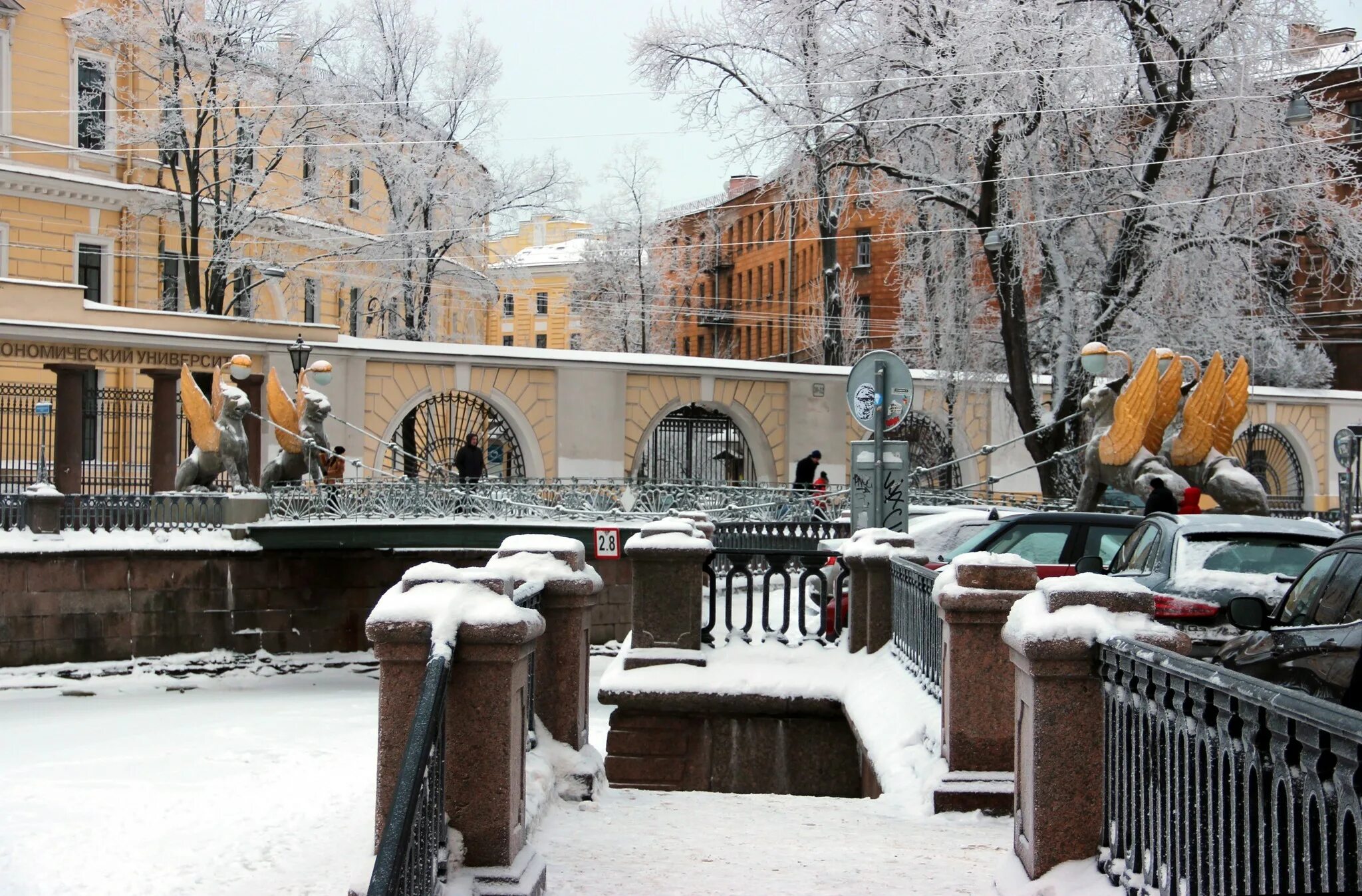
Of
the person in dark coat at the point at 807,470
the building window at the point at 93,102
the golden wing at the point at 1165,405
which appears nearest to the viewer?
the golden wing at the point at 1165,405

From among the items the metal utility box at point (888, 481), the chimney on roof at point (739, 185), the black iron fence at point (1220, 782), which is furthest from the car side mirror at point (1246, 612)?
the chimney on roof at point (739, 185)

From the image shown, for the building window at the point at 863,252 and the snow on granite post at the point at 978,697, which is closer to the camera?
the snow on granite post at the point at 978,697

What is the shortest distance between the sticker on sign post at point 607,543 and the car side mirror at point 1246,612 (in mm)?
11472

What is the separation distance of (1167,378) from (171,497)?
16.2 meters

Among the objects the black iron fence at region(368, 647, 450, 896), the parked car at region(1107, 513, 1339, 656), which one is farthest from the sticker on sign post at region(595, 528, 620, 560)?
the black iron fence at region(368, 647, 450, 896)

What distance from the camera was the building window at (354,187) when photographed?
41.2 metres

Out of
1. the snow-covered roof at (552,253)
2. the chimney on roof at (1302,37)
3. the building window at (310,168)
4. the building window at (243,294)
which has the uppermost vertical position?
the snow-covered roof at (552,253)

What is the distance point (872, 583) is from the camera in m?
11.2

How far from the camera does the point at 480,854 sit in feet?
17.5

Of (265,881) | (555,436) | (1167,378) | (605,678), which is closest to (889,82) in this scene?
(1167,378)

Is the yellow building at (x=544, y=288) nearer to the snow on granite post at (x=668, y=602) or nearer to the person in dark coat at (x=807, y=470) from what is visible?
the person in dark coat at (x=807, y=470)

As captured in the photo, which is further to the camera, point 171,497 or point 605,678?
point 171,497

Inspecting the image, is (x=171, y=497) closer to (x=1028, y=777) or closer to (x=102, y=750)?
(x=102, y=750)

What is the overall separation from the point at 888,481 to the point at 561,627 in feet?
21.1
